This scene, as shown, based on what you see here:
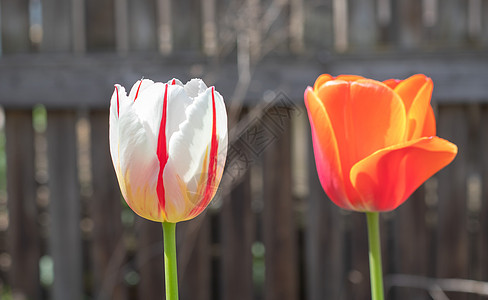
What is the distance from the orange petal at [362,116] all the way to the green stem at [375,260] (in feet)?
0.16

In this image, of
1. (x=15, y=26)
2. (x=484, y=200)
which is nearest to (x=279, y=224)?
(x=484, y=200)

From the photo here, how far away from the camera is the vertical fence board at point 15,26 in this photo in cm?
196

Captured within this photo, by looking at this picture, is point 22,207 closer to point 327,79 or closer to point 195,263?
point 195,263

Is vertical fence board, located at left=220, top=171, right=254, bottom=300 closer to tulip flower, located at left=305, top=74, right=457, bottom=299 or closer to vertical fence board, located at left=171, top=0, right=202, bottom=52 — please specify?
vertical fence board, located at left=171, top=0, right=202, bottom=52

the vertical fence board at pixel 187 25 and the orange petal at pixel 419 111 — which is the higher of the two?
the vertical fence board at pixel 187 25

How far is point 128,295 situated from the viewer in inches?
81.7

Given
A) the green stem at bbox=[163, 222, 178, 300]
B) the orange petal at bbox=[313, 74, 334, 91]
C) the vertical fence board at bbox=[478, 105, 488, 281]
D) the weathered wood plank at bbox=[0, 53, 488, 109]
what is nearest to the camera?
the green stem at bbox=[163, 222, 178, 300]

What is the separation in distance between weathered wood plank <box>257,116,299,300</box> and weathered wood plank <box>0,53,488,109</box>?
0.87 feet

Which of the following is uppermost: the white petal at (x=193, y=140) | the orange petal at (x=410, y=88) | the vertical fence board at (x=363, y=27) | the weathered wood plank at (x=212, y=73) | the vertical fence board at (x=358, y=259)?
the vertical fence board at (x=363, y=27)

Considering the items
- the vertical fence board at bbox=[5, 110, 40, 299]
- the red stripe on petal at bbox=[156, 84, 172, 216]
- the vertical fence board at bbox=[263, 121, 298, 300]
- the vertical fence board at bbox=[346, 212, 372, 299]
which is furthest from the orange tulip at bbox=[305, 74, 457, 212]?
the vertical fence board at bbox=[5, 110, 40, 299]

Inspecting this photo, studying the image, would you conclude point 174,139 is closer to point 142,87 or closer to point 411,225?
point 142,87

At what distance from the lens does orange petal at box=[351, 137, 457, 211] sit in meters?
0.35

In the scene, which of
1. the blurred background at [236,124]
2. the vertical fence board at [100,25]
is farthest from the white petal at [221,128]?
the vertical fence board at [100,25]

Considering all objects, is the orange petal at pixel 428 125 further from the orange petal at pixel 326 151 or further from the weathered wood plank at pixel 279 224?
the weathered wood plank at pixel 279 224
